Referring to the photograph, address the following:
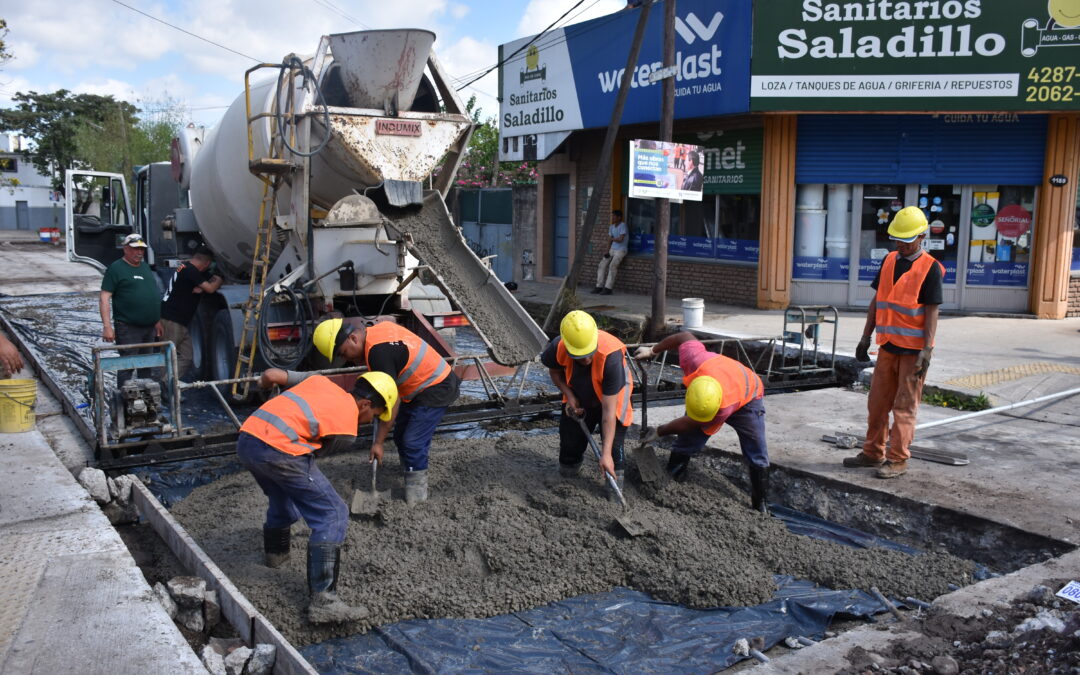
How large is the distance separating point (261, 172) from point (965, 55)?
31.9ft

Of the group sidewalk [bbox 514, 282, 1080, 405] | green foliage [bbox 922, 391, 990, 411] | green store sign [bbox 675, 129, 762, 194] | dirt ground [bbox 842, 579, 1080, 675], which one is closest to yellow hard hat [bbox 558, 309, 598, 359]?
dirt ground [bbox 842, 579, 1080, 675]

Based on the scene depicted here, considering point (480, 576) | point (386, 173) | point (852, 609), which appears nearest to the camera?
point (852, 609)

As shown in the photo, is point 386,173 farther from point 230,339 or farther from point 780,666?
point 780,666

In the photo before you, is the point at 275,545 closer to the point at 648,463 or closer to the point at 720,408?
the point at 648,463

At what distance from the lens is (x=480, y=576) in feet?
15.6

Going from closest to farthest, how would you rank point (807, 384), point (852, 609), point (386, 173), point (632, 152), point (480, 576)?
point (852, 609)
point (480, 576)
point (386, 173)
point (807, 384)
point (632, 152)

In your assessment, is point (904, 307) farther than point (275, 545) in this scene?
Yes

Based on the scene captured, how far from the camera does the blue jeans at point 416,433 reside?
557cm

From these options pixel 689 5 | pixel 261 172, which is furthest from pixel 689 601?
pixel 689 5

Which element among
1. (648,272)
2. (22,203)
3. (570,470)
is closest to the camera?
(570,470)

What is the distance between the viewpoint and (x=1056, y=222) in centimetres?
1242

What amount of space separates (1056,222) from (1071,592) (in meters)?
10.2

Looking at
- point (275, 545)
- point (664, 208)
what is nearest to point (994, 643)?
point (275, 545)

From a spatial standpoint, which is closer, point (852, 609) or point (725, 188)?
point (852, 609)
